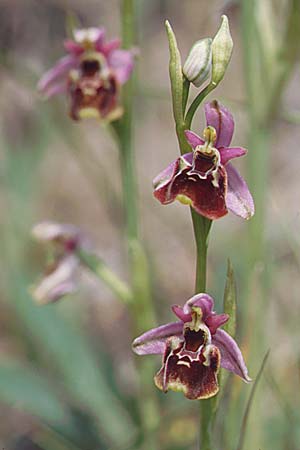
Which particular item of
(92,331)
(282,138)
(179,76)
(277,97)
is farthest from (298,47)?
(282,138)

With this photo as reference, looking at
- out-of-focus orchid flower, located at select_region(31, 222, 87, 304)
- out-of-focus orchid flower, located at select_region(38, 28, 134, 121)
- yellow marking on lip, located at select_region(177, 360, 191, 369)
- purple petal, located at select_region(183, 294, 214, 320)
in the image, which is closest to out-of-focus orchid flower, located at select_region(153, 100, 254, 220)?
purple petal, located at select_region(183, 294, 214, 320)

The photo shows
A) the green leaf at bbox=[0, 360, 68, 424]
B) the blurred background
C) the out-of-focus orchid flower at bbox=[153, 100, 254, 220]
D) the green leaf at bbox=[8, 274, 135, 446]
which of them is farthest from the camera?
the green leaf at bbox=[8, 274, 135, 446]

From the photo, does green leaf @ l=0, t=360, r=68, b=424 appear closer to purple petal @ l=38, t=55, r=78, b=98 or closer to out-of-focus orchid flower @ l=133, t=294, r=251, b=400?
purple petal @ l=38, t=55, r=78, b=98

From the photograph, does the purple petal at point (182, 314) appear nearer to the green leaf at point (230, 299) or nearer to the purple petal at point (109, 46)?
the green leaf at point (230, 299)

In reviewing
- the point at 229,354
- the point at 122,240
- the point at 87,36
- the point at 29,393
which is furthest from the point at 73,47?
the point at 122,240

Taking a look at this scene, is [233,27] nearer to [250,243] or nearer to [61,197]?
[61,197]

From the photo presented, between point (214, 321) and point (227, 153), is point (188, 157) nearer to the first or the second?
point (227, 153)

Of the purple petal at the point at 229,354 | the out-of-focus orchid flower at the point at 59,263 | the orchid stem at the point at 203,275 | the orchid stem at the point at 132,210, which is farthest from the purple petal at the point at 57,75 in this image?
the purple petal at the point at 229,354
